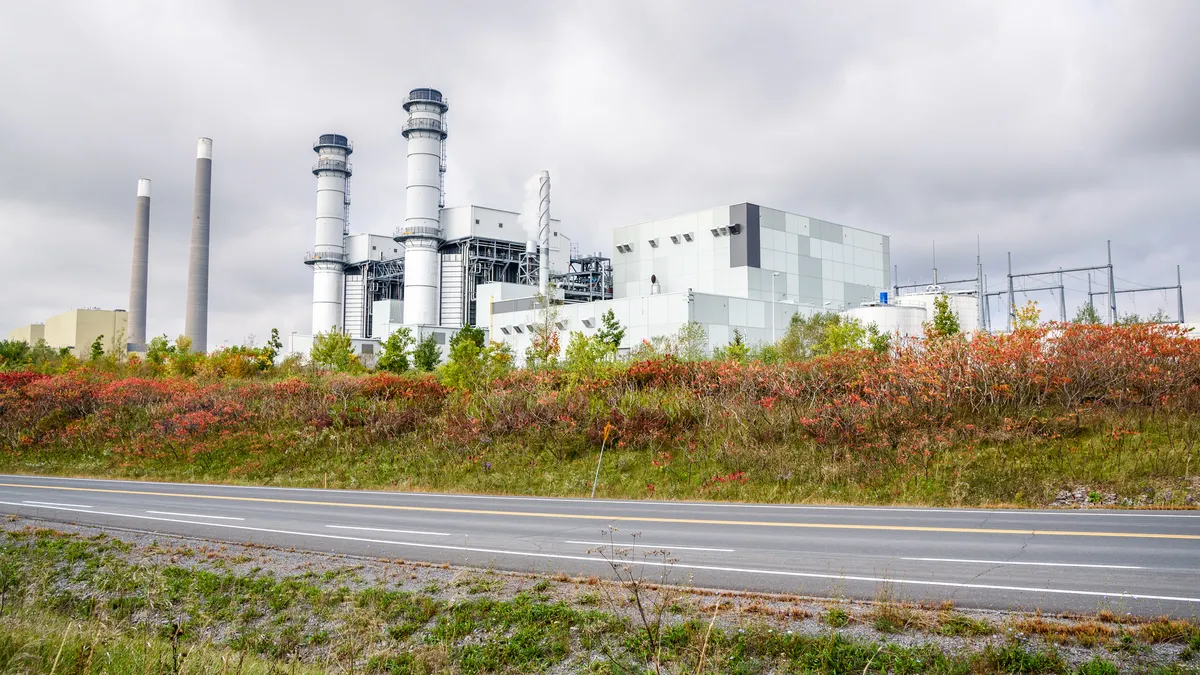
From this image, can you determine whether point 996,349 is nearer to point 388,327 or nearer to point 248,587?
point 248,587

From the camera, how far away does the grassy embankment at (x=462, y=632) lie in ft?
19.6

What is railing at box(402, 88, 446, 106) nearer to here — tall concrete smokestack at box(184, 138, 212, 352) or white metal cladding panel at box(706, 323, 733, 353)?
tall concrete smokestack at box(184, 138, 212, 352)

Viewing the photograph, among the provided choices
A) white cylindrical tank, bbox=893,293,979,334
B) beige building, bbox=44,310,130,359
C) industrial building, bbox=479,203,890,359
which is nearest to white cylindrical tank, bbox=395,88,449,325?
industrial building, bbox=479,203,890,359

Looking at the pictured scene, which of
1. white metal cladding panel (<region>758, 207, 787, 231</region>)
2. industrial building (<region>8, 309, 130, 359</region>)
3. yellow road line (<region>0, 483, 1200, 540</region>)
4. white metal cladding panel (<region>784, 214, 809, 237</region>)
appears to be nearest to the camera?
yellow road line (<region>0, 483, 1200, 540</region>)

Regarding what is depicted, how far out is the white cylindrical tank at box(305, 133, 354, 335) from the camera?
8744 centimetres

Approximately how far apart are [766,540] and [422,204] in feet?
229

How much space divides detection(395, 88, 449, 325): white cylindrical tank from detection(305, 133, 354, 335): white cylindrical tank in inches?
558

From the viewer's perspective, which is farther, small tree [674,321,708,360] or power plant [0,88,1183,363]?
power plant [0,88,1183,363]

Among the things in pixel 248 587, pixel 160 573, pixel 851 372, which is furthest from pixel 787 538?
pixel 851 372

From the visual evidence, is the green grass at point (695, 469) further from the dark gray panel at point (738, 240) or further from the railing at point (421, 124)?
the railing at point (421, 124)

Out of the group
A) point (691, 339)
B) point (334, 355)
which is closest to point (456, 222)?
point (334, 355)

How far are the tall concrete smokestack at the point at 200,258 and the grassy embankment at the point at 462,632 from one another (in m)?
78.3

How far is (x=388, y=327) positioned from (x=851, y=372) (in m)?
66.8

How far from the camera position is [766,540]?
447 inches
